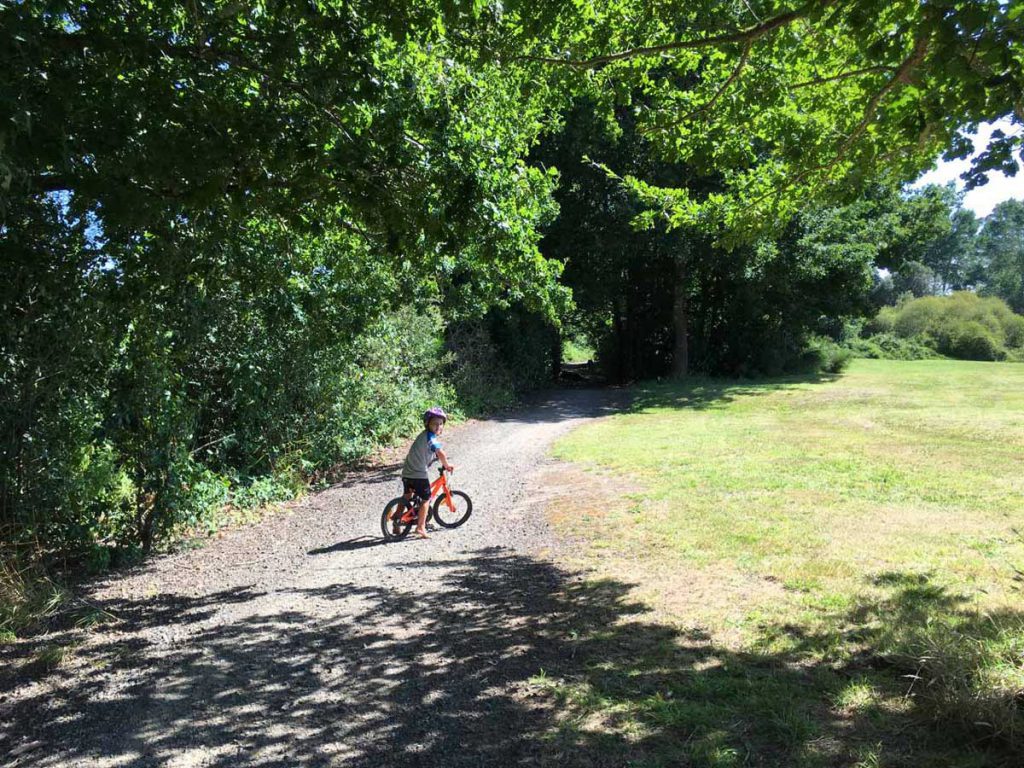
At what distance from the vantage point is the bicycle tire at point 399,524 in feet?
24.3

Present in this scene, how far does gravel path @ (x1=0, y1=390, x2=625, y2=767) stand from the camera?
340 cm

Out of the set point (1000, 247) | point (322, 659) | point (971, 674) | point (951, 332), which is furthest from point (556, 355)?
point (1000, 247)

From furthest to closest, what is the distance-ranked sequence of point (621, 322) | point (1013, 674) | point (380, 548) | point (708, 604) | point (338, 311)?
point (621, 322), point (338, 311), point (380, 548), point (708, 604), point (1013, 674)

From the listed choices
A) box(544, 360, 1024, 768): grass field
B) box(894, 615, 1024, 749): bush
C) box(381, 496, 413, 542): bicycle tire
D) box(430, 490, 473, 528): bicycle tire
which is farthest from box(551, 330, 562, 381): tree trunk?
box(894, 615, 1024, 749): bush

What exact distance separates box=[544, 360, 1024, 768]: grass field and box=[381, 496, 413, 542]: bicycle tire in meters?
1.82

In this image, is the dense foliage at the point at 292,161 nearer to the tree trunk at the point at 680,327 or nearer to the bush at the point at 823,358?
the tree trunk at the point at 680,327

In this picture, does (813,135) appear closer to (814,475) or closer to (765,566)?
(765,566)

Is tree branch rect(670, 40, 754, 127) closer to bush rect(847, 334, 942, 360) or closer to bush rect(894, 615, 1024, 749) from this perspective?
bush rect(894, 615, 1024, 749)

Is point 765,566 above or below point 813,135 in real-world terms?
below

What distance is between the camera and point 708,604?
199 inches

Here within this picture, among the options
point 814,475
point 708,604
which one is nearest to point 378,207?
point 708,604

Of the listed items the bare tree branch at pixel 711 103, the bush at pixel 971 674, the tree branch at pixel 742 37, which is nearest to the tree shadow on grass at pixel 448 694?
the bush at pixel 971 674

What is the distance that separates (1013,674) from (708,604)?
6.64ft

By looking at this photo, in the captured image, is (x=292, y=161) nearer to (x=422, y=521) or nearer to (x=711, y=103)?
(x=711, y=103)
